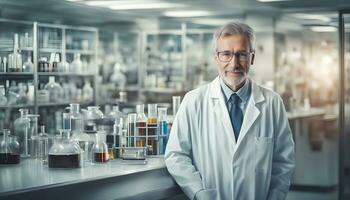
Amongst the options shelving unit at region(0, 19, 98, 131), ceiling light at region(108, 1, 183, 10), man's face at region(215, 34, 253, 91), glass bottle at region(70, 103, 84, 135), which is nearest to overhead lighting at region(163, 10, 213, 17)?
ceiling light at region(108, 1, 183, 10)

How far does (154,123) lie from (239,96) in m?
0.58

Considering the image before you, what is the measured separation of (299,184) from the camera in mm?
7074

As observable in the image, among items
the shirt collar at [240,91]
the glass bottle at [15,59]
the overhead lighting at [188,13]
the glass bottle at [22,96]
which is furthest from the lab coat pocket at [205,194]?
the overhead lighting at [188,13]

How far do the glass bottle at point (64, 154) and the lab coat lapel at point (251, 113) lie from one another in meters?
0.73

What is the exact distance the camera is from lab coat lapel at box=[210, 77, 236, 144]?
2797 mm

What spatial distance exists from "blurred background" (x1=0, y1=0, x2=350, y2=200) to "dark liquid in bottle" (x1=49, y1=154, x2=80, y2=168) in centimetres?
215

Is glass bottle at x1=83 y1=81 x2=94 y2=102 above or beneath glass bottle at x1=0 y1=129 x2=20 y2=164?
above

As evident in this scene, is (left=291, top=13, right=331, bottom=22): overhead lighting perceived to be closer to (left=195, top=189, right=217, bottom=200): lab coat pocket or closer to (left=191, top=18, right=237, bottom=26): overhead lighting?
(left=191, top=18, right=237, bottom=26): overhead lighting

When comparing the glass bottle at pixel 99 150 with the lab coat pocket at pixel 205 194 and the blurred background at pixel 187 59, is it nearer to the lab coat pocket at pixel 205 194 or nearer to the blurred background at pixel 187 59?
the lab coat pocket at pixel 205 194

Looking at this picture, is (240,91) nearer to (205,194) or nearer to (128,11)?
(205,194)

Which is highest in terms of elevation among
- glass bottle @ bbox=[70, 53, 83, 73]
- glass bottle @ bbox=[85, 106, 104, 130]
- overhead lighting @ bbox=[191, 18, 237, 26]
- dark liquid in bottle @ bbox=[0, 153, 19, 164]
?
overhead lighting @ bbox=[191, 18, 237, 26]

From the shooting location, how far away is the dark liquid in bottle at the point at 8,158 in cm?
300

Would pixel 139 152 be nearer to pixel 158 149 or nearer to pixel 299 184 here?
pixel 158 149

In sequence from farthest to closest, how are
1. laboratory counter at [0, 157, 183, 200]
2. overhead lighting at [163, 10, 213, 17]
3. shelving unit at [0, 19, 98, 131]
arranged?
overhead lighting at [163, 10, 213, 17]
shelving unit at [0, 19, 98, 131]
laboratory counter at [0, 157, 183, 200]
